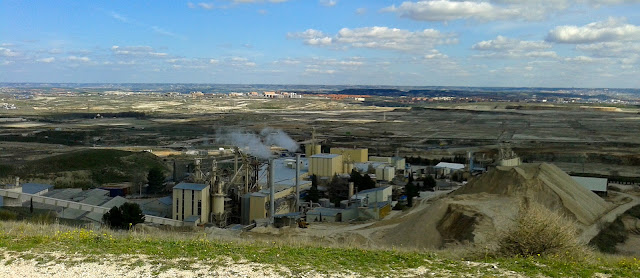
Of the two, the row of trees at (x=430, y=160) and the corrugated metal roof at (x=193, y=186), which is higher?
the corrugated metal roof at (x=193, y=186)

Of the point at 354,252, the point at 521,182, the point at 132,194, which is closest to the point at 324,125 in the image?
the point at 132,194

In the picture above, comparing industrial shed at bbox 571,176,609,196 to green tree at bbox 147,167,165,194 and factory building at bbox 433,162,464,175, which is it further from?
green tree at bbox 147,167,165,194

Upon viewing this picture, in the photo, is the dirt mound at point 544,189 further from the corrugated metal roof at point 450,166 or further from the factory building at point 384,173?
the corrugated metal roof at point 450,166

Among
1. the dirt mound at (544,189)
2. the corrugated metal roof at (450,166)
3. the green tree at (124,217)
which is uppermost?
the dirt mound at (544,189)

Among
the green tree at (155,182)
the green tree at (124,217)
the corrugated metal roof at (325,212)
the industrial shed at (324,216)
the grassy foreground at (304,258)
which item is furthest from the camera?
the green tree at (155,182)

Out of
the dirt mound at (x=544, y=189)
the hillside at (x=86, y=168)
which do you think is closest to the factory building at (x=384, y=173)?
the dirt mound at (x=544, y=189)

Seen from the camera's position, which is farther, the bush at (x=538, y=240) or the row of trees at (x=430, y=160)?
the row of trees at (x=430, y=160)
